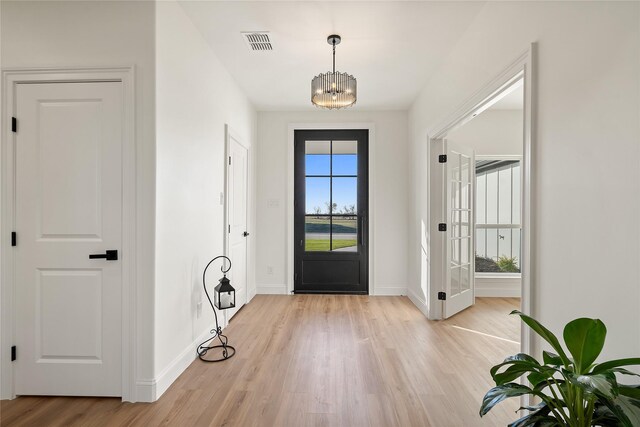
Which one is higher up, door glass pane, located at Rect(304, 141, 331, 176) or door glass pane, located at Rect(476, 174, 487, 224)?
door glass pane, located at Rect(304, 141, 331, 176)

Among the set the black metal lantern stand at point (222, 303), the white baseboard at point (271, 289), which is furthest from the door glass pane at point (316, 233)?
the black metal lantern stand at point (222, 303)

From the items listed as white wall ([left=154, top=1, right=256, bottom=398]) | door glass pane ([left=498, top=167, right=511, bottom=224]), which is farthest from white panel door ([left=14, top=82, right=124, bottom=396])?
door glass pane ([left=498, top=167, right=511, bottom=224])

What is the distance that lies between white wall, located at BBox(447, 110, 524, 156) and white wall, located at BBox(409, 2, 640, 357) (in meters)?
2.82

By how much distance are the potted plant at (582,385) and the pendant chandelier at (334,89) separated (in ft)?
7.21

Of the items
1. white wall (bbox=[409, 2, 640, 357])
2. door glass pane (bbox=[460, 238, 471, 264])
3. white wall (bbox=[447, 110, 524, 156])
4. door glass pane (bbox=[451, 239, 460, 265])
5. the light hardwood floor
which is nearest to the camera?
white wall (bbox=[409, 2, 640, 357])

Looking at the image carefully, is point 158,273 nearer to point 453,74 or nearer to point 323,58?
point 323,58

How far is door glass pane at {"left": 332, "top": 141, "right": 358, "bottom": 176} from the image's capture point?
4.87m

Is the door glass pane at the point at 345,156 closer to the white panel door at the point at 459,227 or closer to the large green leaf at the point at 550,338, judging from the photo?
the white panel door at the point at 459,227

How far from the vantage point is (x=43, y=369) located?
2.14 meters

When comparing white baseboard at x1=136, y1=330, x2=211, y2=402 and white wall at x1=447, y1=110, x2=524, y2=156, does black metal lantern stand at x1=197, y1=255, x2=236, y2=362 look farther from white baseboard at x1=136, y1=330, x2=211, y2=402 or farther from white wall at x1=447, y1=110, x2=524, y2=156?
white wall at x1=447, y1=110, x2=524, y2=156

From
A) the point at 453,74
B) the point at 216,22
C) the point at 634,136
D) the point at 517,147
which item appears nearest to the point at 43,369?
the point at 216,22

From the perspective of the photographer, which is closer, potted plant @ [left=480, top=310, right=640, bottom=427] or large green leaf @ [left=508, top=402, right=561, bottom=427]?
potted plant @ [left=480, top=310, right=640, bottom=427]

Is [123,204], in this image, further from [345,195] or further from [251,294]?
[345,195]

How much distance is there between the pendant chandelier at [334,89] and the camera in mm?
2725
